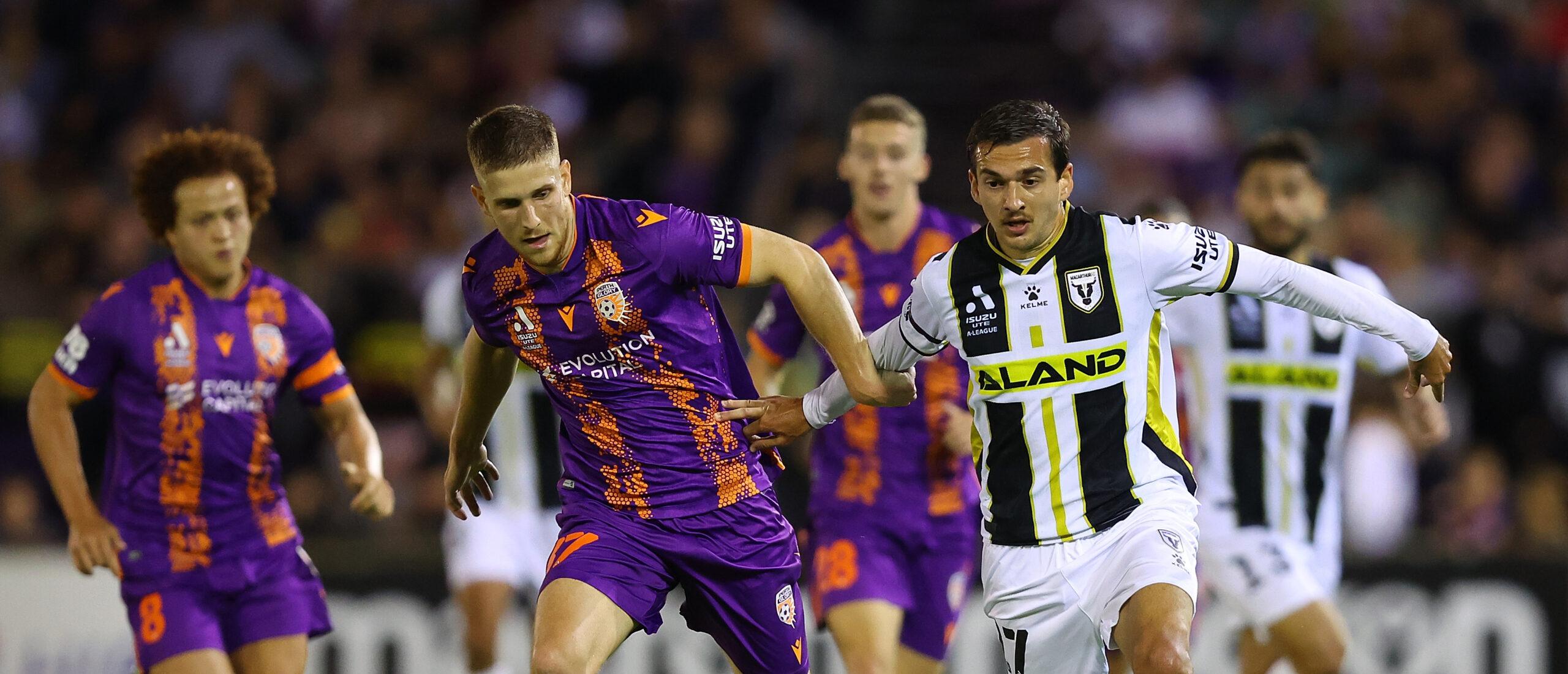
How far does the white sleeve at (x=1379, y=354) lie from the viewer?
704cm

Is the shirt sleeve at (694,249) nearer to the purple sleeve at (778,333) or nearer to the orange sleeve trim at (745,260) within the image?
the orange sleeve trim at (745,260)

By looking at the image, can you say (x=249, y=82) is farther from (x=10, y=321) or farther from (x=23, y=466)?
(x=23, y=466)

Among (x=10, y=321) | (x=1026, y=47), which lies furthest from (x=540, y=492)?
(x=1026, y=47)

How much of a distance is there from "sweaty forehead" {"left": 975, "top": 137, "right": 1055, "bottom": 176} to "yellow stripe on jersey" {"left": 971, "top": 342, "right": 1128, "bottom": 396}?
59 centimetres

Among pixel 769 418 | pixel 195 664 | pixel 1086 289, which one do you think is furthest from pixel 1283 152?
pixel 195 664

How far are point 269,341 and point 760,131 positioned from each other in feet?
21.6

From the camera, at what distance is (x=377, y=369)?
36.6 ft

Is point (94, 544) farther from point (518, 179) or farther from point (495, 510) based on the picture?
point (495, 510)

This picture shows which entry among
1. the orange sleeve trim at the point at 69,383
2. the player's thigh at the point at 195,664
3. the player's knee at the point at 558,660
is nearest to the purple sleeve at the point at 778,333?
the player's knee at the point at 558,660

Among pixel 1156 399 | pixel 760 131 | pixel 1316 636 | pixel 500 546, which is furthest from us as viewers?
pixel 760 131

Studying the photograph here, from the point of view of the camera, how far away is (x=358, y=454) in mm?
6258

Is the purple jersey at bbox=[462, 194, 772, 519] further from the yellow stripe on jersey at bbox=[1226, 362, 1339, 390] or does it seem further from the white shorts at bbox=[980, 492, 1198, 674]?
the yellow stripe on jersey at bbox=[1226, 362, 1339, 390]

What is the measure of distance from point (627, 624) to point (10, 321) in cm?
796

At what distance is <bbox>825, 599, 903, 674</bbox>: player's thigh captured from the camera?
6582 mm
